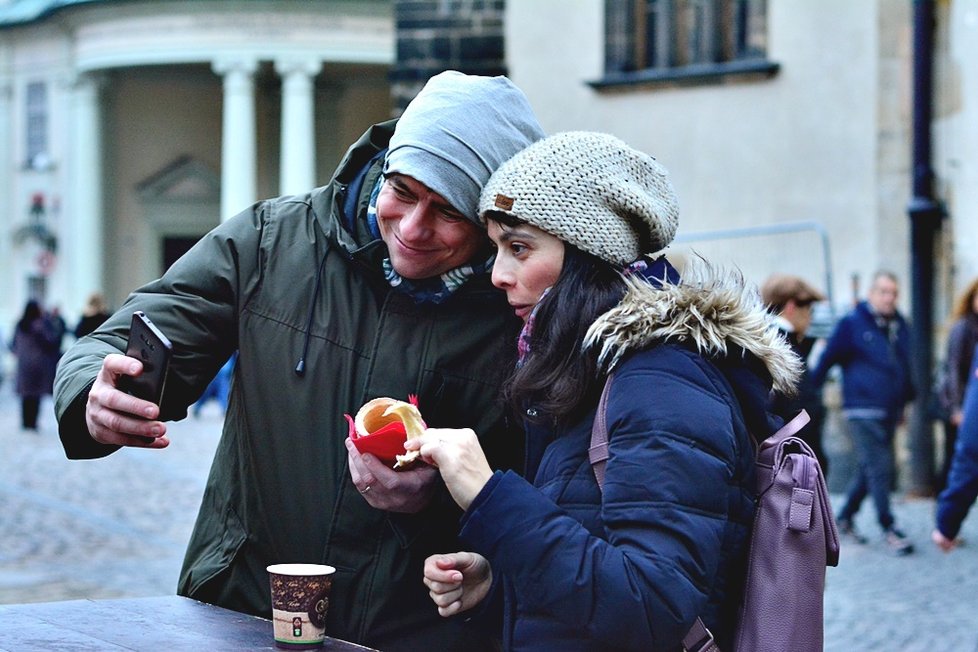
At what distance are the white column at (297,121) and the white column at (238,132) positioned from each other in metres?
0.67

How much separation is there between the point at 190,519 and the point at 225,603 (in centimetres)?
847

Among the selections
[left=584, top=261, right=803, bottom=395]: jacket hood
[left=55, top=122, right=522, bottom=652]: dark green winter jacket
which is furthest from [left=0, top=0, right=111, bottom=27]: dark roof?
[left=584, top=261, right=803, bottom=395]: jacket hood

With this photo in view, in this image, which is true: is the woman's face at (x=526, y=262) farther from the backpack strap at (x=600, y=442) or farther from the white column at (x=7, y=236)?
the white column at (x=7, y=236)

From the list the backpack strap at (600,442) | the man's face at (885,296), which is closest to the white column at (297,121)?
the man's face at (885,296)

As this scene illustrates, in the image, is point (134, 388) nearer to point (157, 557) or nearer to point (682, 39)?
point (157, 557)

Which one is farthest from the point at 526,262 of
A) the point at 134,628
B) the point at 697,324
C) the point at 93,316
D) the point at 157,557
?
the point at 93,316

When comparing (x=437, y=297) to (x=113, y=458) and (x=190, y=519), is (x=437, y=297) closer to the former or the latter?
(x=190, y=519)

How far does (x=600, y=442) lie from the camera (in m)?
2.51

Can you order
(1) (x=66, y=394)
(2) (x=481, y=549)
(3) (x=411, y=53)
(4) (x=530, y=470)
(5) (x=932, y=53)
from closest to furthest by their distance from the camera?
(2) (x=481, y=549) < (4) (x=530, y=470) < (1) (x=66, y=394) < (5) (x=932, y=53) < (3) (x=411, y=53)

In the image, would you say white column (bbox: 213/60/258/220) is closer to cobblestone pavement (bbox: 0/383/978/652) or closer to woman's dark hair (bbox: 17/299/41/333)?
woman's dark hair (bbox: 17/299/41/333)

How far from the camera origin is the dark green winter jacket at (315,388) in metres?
3.13

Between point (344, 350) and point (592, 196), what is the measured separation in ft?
2.33

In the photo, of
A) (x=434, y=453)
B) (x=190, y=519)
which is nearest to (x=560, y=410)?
(x=434, y=453)

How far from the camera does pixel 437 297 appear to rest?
3.19 metres
